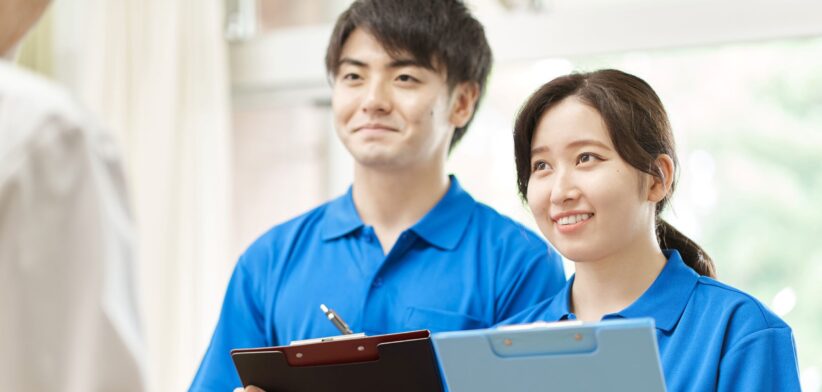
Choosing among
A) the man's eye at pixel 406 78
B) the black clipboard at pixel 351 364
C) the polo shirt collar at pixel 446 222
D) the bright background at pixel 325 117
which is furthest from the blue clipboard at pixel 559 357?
the bright background at pixel 325 117

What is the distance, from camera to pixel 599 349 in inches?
53.7

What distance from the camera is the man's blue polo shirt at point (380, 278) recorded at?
80.9 inches

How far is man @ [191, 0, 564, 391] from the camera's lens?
2.08 meters

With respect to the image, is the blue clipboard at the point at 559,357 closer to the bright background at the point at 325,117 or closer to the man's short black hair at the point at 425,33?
the man's short black hair at the point at 425,33

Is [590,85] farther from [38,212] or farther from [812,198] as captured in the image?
[812,198]

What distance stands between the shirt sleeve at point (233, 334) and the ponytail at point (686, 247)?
2.67 ft

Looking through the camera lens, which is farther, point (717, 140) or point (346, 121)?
point (717, 140)

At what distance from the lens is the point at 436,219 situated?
218 cm

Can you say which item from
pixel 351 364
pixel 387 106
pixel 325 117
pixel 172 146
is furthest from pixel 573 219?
pixel 172 146

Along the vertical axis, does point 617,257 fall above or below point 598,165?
below

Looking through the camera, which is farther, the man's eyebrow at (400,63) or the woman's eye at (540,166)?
the man's eyebrow at (400,63)

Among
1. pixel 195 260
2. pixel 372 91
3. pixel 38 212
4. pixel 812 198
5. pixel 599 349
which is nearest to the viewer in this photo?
pixel 38 212

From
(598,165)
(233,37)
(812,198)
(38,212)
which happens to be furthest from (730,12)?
(38,212)

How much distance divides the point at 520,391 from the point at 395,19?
98 cm
